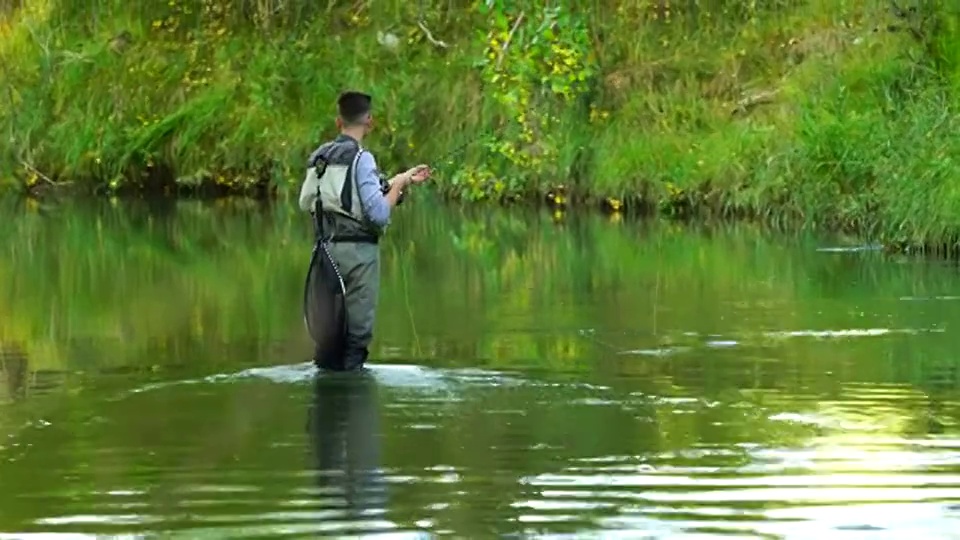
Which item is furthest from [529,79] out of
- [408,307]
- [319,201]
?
[319,201]

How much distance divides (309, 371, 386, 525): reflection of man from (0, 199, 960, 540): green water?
2 cm

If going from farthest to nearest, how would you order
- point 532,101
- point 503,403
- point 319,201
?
point 532,101
point 319,201
point 503,403

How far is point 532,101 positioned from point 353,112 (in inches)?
652

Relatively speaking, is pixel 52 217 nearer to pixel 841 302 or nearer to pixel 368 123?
pixel 841 302

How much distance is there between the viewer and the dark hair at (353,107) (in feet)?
38.5

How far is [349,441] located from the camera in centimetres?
1001

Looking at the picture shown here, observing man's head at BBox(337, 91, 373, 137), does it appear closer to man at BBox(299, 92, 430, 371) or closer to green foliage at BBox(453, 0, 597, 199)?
man at BBox(299, 92, 430, 371)

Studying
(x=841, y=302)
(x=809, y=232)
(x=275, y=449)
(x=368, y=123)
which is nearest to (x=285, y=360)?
(x=368, y=123)

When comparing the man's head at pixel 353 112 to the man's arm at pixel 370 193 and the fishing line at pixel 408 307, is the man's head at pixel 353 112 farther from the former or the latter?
the fishing line at pixel 408 307

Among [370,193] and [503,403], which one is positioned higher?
[370,193]

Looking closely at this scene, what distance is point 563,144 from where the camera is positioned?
91.6 ft

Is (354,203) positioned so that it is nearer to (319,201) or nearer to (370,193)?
(370,193)

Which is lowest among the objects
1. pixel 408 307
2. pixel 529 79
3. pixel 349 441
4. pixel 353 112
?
pixel 349 441

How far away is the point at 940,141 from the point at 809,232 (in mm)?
2523
